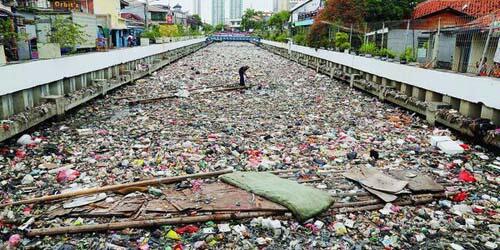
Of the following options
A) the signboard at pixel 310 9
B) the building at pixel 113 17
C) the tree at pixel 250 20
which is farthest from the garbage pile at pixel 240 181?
the tree at pixel 250 20

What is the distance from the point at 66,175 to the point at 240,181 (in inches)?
94.3

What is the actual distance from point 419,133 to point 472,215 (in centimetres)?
370

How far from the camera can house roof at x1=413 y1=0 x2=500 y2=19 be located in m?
17.2

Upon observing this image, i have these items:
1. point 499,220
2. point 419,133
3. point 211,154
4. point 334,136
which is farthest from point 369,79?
point 499,220

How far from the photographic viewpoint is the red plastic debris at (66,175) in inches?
202

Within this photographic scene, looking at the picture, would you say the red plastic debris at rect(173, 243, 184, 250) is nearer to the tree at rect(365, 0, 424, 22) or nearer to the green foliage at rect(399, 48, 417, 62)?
the green foliage at rect(399, 48, 417, 62)

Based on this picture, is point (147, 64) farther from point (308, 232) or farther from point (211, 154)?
point (308, 232)

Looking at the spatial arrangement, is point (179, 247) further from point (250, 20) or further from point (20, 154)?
point (250, 20)

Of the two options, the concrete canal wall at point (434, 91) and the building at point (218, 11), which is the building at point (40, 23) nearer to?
the concrete canal wall at point (434, 91)

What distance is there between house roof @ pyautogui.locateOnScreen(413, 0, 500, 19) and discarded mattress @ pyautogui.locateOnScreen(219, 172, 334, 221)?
51.8 ft

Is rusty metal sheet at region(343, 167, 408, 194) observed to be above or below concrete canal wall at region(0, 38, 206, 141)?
below

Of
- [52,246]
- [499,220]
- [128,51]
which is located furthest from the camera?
[128,51]

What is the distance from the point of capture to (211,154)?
6223mm

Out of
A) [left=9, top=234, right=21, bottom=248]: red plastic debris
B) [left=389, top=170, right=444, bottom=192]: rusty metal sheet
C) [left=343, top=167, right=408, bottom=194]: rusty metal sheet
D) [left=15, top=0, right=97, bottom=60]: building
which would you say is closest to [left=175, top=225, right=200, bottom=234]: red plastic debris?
[left=9, top=234, right=21, bottom=248]: red plastic debris
